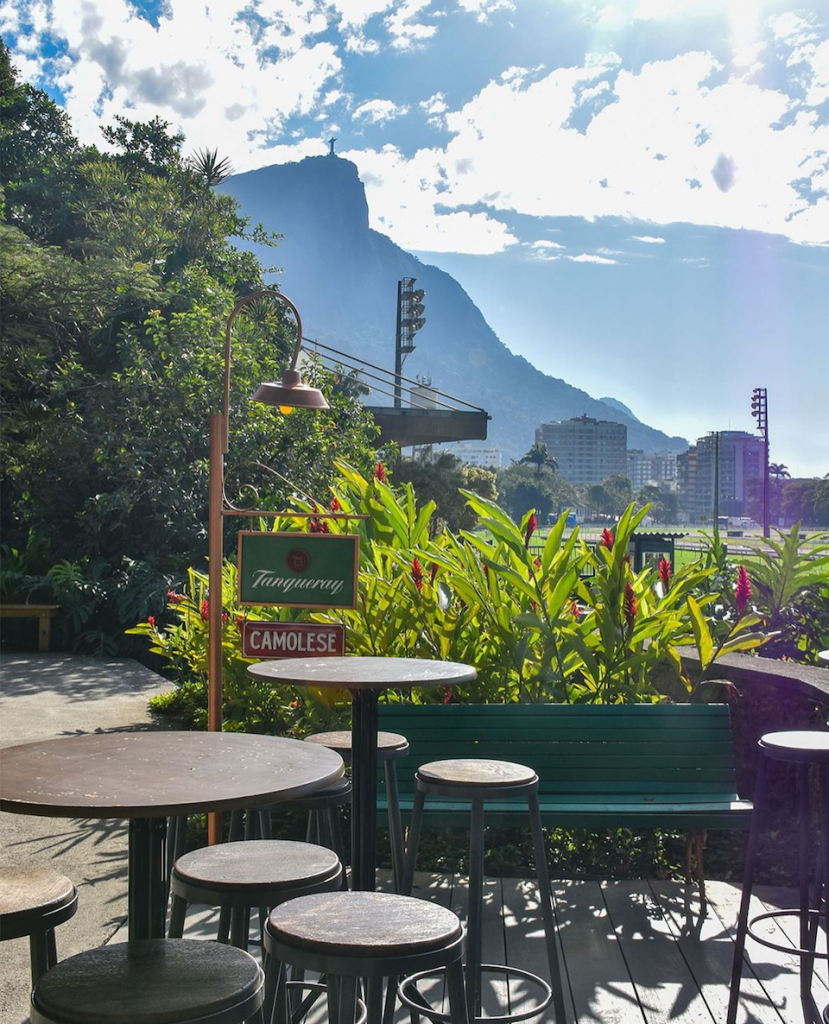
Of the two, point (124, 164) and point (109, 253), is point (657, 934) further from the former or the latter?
point (124, 164)

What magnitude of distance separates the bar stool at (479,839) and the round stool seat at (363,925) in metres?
0.73

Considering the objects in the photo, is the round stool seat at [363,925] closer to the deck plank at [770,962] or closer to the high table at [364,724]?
the high table at [364,724]

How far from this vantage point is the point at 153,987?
6.16 feet

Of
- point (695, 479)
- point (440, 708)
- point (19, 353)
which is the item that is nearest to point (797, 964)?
point (440, 708)

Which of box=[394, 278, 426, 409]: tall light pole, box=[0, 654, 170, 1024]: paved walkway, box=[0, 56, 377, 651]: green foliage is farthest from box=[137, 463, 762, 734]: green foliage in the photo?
box=[394, 278, 426, 409]: tall light pole

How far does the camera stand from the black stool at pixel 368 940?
1959mm

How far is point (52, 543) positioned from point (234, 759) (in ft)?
42.4

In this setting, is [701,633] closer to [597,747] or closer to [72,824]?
[597,747]

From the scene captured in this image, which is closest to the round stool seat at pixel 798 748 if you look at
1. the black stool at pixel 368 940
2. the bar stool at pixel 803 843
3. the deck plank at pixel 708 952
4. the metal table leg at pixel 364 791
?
the bar stool at pixel 803 843

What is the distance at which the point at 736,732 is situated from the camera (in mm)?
5426

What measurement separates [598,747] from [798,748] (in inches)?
55.0

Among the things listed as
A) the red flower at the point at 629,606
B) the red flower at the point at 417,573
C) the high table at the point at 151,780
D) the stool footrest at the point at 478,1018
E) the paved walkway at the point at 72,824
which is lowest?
the paved walkway at the point at 72,824

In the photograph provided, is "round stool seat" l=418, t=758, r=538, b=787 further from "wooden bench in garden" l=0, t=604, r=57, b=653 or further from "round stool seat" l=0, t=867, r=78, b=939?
"wooden bench in garden" l=0, t=604, r=57, b=653

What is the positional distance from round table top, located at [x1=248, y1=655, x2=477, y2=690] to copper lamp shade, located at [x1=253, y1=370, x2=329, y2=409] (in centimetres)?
167
